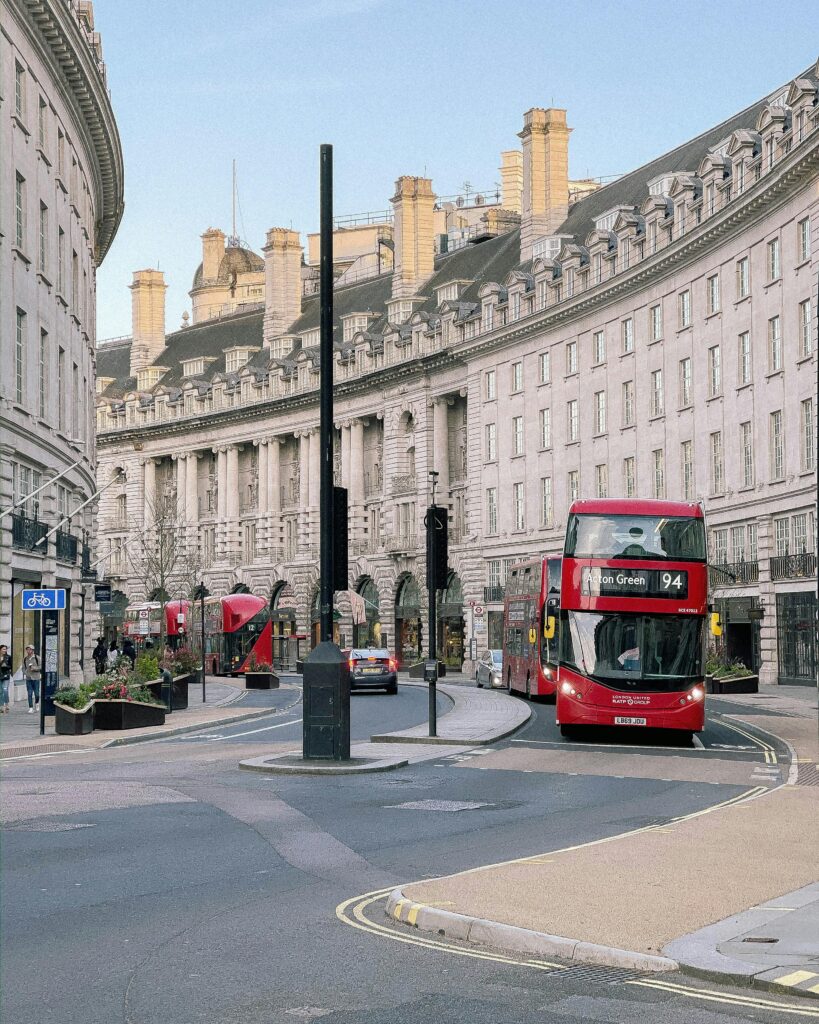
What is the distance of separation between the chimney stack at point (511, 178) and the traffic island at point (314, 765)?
3625 inches

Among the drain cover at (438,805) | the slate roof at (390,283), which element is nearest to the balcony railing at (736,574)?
the slate roof at (390,283)

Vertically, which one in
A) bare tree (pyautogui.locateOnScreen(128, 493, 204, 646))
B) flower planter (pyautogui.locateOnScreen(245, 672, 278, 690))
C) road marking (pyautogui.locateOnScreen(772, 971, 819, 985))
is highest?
bare tree (pyautogui.locateOnScreen(128, 493, 204, 646))

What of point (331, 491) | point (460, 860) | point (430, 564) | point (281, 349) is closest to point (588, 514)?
point (430, 564)

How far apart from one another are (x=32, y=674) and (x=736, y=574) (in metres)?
30.6

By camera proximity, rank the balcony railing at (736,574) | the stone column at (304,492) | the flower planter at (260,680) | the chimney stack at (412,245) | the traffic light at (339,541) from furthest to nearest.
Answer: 1. the stone column at (304,492)
2. the chimney stack at (412,245)
3. the flower planter at (260,680)
4. the balcony railing at (736,574)
5. the traffic light at (339,541)

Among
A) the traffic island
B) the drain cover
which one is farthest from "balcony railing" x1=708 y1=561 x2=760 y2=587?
the drain cover

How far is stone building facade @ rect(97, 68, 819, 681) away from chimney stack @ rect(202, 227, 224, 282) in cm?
581

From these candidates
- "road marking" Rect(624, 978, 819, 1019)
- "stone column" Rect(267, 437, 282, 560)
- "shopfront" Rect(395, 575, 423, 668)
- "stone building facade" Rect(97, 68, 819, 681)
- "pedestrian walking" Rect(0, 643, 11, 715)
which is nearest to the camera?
"road marking" Rect(624, 978, 819, 1019)

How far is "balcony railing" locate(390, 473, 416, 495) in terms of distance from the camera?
305 feet

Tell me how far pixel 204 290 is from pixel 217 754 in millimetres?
106506

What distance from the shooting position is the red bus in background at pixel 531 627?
4119 centimetres

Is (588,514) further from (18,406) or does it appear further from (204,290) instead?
(204,290)

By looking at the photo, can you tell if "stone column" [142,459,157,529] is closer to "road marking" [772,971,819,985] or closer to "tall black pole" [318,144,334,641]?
"tall black pole" [318,144,334,641]

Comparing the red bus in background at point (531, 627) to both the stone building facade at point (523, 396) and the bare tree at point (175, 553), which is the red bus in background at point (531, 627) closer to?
the stone building facade at point (523, 396)
